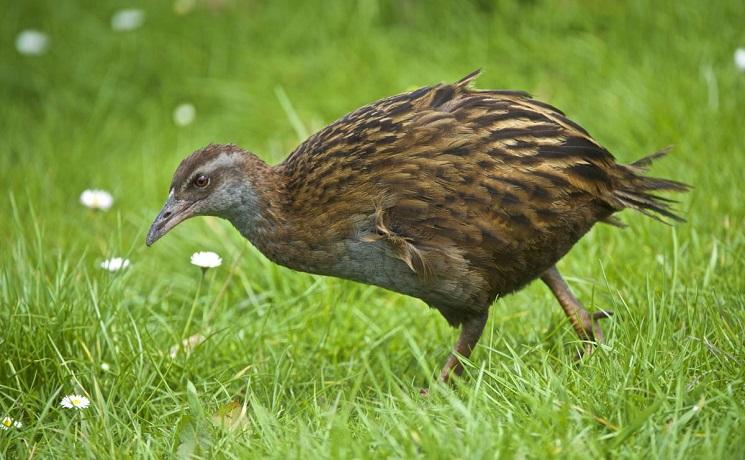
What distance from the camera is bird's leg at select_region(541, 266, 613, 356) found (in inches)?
158

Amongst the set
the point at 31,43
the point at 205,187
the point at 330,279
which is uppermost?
the point at 31,43

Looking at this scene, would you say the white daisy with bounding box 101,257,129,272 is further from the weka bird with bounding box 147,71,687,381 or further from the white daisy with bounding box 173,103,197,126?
the white daisy with bounding box 173,103,197,126

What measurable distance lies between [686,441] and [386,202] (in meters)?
1.38

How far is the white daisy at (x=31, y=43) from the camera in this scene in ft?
24.9

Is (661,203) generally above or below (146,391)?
above

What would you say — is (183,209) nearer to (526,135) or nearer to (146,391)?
(146,391)

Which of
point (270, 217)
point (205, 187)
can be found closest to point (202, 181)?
point (205, 187)

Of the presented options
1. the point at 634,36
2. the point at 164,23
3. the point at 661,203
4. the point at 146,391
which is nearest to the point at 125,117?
the point at 164,23

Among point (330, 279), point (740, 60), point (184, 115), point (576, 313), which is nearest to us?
point (576, 313)

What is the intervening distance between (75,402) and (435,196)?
146 cm

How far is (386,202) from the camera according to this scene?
3775mm

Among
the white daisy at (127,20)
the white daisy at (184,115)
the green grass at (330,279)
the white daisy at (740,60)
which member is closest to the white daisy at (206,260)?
the green grass at (330,279)

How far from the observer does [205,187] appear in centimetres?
400

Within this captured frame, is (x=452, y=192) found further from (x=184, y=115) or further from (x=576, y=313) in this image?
(x=184, y=115)
